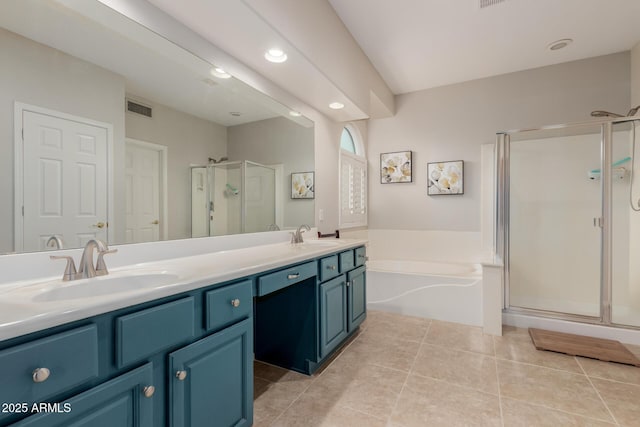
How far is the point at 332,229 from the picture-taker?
3.21 m

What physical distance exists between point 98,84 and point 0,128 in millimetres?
403

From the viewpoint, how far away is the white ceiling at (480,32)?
237 centimetres

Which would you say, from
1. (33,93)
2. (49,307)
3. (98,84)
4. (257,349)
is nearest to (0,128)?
(33,93)

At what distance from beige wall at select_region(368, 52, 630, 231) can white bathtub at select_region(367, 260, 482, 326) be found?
850 millimetres

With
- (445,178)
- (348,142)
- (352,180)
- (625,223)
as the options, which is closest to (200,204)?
(352,180)

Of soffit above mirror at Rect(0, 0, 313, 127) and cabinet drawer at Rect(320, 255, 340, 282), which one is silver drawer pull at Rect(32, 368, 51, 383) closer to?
soffit above mirror at Rect(0, 0, 313, 127)

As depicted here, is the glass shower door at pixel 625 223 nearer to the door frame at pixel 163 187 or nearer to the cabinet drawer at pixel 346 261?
the cabinet drawer at pixel 346 261

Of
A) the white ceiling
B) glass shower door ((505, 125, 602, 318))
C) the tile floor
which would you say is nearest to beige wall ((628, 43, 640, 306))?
glass shower door ((505, 125, 602, 318))

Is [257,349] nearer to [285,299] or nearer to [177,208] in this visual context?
[285,299]

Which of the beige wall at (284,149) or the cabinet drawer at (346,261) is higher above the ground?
the beige wall at (284,149)

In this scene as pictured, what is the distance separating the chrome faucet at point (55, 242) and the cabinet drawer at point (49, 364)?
575mm

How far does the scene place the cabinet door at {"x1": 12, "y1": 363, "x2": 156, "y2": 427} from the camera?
0.72 metres

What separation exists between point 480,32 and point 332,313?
277 cm

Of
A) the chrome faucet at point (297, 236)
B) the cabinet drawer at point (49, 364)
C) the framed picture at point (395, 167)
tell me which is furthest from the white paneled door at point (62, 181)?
the framed picture at point (395, 167)
